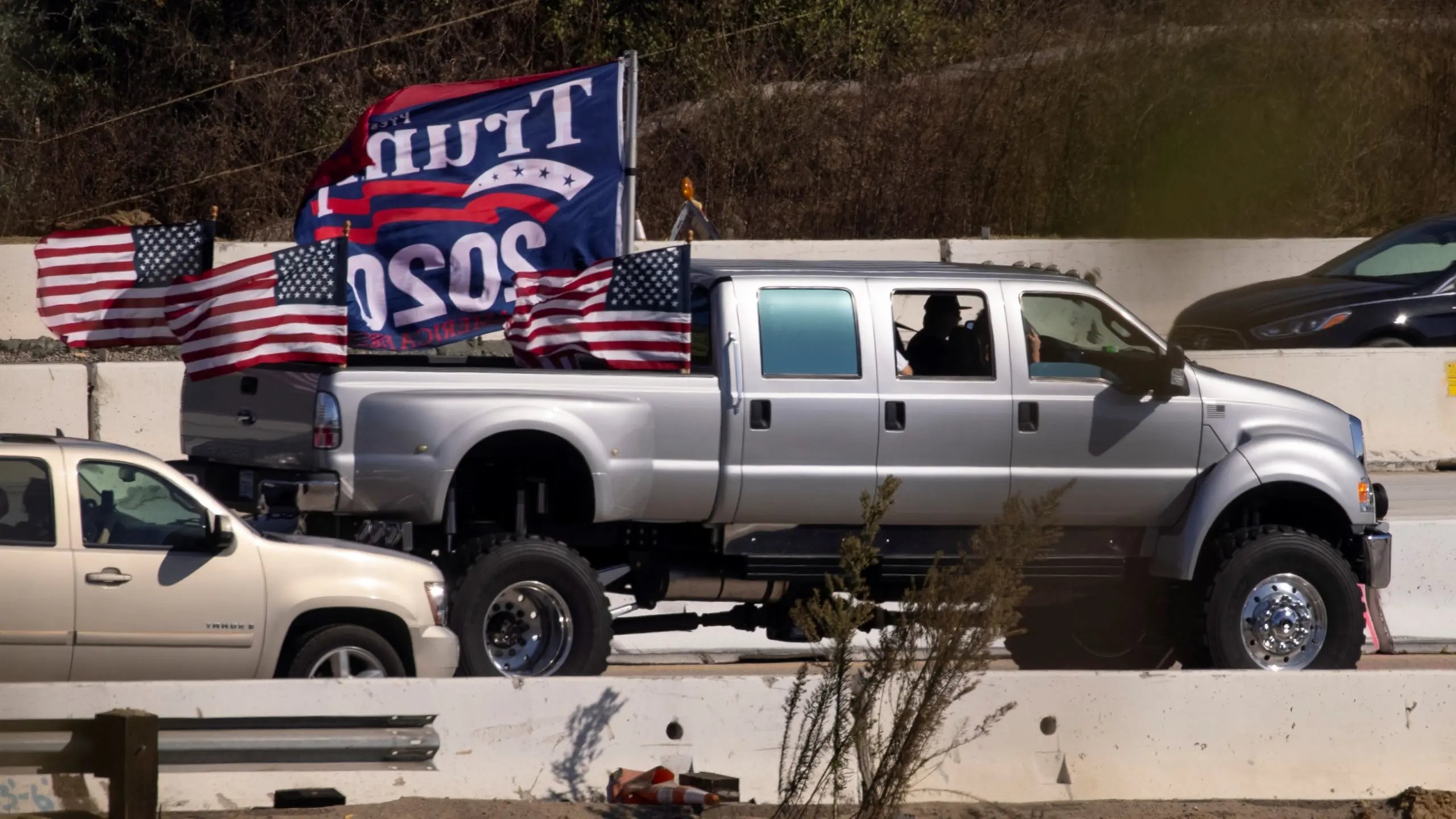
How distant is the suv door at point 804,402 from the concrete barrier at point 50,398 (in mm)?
7518

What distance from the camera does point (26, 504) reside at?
6.95 meters

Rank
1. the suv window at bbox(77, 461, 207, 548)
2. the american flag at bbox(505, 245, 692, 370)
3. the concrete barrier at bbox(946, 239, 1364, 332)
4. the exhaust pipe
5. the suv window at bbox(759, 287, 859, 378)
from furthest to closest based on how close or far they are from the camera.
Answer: the exhaust pipe < the suv window at bbox(759, 287, 859, 378) < the american flag at bbox(505, 245, 692, 370) < the suv window at bbox(77, 461, 207, 548) < the concrete barrier at bbox(946, 239, 1364, 332)

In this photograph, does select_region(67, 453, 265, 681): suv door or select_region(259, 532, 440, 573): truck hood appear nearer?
select_region(67, 453, 265, 681): suv door

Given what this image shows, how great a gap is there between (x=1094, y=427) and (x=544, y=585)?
3.00m

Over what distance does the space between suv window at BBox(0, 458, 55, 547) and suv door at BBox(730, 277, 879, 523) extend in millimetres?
3273

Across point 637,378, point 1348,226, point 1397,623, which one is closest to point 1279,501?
point 1397,623

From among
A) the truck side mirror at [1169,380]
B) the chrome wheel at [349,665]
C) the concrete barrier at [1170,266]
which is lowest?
the chrome wheel at [349,665]

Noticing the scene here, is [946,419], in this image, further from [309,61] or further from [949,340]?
[309,61]

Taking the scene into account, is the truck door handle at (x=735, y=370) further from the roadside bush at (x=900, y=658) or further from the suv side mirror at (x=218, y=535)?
the suv side mirror at (x=218, y=535)

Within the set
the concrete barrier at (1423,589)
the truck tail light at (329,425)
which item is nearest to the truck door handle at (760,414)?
the truck tail light at (329,425)

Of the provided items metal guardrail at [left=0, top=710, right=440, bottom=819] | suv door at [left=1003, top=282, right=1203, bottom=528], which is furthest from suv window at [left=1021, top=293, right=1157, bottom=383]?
metal guardrail at [left=0, top=710, right=440, bottom=819]

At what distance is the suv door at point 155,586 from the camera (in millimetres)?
6965

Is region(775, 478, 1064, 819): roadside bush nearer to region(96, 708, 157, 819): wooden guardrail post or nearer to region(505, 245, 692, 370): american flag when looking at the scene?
region(96, 708, 157, 819): wooden guardrail post

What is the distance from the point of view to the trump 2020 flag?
886 cm
